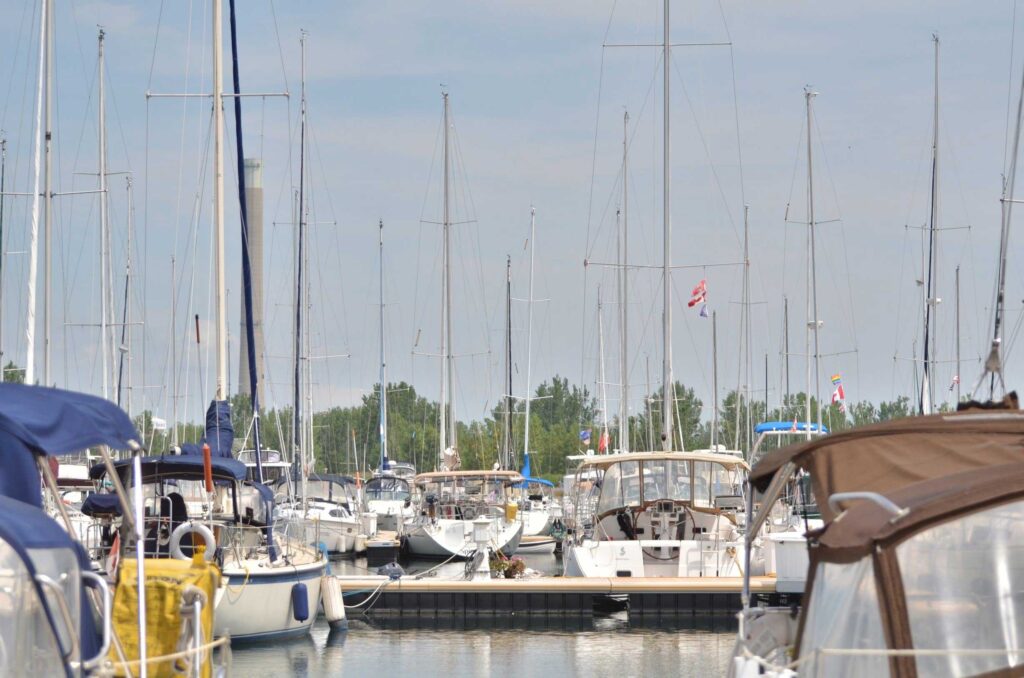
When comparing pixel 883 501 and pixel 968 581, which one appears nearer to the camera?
pixel 968 581

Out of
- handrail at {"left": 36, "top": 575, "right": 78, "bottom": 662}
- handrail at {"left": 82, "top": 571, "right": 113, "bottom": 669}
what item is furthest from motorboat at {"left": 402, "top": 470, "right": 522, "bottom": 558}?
handrail at {"left": 36, "top": 575, "right": 78, "bottom": 662}

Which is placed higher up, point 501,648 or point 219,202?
point 219,202

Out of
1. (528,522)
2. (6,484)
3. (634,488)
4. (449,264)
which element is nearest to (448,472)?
(528,522)

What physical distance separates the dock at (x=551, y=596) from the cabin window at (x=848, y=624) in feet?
57.7

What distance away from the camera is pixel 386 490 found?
55.7m

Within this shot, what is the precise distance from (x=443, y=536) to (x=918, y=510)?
32.6m

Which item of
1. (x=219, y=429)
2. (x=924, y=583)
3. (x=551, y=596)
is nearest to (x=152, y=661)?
(x=924, y=583)

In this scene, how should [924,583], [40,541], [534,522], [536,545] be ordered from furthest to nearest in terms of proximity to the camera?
[534,522] < [536,545] < [40,541] < [924,583]

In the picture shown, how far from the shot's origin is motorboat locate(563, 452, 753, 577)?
2842 centimetres

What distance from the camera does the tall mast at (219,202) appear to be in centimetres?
2600

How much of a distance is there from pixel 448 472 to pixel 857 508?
34706 mm

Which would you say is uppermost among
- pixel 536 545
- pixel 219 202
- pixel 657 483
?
pixel 219 202

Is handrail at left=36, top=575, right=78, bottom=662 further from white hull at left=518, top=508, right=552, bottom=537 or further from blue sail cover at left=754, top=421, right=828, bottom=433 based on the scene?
white hull at left=518, top=508, right=552, bottom=537

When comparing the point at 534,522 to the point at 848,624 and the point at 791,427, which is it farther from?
the point at 848,624
